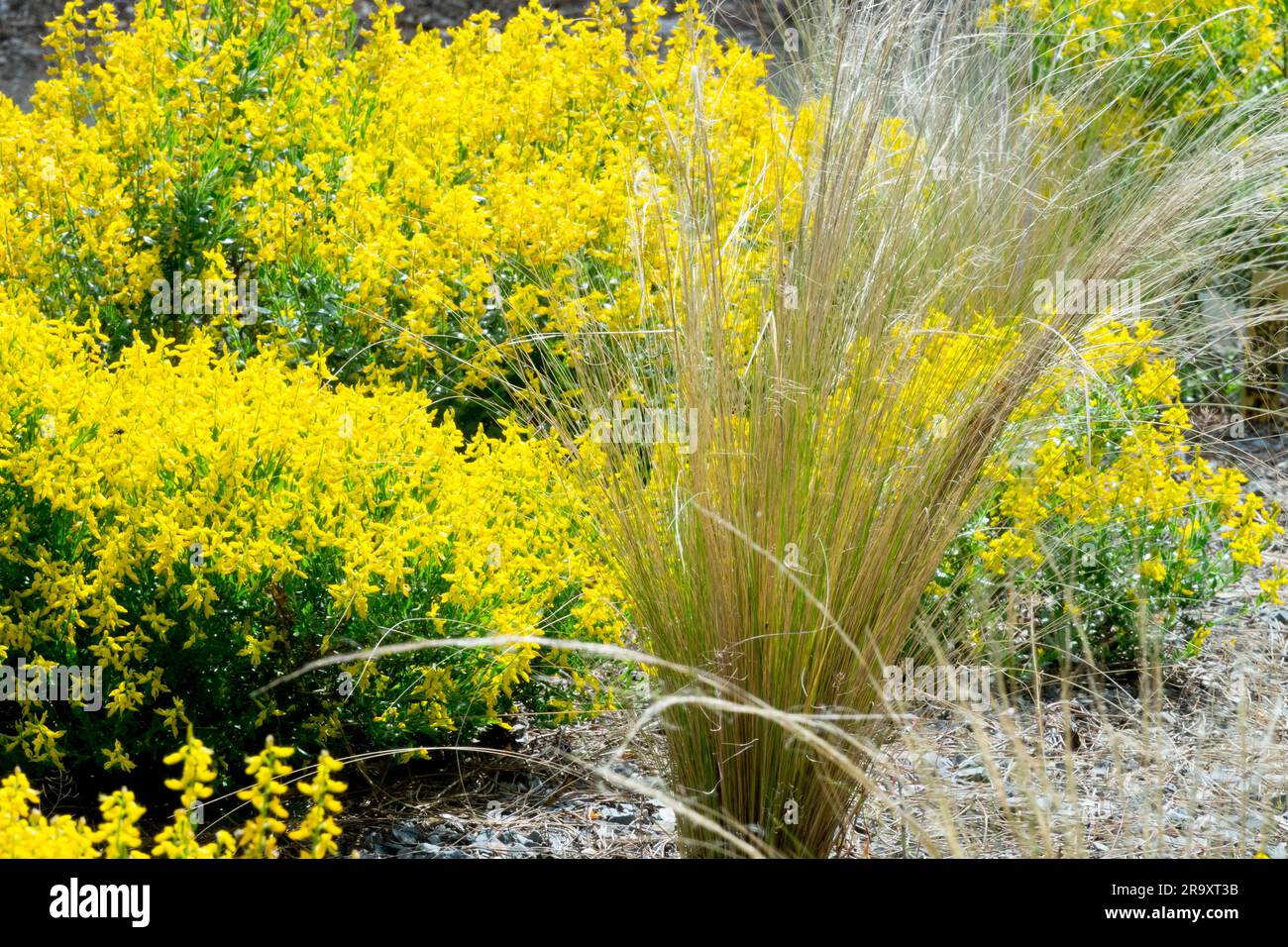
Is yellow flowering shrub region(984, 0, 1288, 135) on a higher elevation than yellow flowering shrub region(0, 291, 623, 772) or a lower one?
higher

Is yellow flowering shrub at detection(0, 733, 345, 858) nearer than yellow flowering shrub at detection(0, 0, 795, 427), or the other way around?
yellow flowering shrub at detection(0, 733, 345, 858)

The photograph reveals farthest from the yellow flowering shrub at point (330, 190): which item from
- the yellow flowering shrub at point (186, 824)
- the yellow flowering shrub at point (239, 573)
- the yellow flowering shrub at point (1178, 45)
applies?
the yellow flowering shrub at point (186, 824)

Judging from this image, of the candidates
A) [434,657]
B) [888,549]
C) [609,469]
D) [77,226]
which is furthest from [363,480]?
[77,226]

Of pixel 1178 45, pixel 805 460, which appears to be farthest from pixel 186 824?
pixel 1178 45

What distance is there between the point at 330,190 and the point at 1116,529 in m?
2.48

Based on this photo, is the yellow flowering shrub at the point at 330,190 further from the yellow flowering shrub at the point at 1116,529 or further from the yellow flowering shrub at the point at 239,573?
the yellow flowering shrub at the point at 1116,529

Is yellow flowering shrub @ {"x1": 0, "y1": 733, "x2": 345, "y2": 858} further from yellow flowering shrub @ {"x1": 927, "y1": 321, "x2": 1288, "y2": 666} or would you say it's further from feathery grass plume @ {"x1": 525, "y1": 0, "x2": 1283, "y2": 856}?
yellow flowering shrub @ {"x1": 927, "y1": 321, "x2": 1288, "y2": 666}

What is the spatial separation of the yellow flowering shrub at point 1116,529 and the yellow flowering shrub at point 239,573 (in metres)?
Result: 0.93

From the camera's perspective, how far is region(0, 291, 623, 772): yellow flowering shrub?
2.46 metres

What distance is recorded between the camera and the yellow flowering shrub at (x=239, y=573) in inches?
96.9

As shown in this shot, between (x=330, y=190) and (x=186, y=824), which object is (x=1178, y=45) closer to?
(x=330, y=190)

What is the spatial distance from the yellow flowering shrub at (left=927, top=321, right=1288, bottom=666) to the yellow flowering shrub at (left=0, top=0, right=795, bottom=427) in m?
1.00

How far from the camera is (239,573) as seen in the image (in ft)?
8.16

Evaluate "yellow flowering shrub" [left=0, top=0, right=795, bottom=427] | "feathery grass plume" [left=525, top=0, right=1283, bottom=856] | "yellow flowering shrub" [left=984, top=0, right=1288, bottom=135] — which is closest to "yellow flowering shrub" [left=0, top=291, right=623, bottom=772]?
"feathery grass plume" [left=525, top=0, right=1283, bottom=856]
